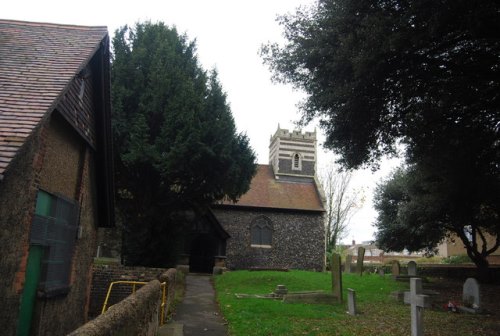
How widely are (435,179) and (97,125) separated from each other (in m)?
13.6

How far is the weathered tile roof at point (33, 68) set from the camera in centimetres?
567

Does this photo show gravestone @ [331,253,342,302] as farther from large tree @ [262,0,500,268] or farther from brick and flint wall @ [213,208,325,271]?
brick and flint wall @ [213,208,325,271]

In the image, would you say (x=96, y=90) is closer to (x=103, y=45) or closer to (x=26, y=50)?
(x=103, y=45)

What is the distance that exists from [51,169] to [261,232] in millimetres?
25372

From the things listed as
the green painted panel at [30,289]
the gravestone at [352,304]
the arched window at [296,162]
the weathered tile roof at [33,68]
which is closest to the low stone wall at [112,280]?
the gravestone at [352,304]

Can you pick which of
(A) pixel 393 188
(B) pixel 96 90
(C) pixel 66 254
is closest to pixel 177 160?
(B) pixel 96 90

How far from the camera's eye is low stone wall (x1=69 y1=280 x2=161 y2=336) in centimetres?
337

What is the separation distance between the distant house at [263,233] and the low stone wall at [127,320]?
2280cm

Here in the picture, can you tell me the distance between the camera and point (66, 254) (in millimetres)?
8758

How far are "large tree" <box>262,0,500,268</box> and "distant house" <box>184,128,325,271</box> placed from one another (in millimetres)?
18195

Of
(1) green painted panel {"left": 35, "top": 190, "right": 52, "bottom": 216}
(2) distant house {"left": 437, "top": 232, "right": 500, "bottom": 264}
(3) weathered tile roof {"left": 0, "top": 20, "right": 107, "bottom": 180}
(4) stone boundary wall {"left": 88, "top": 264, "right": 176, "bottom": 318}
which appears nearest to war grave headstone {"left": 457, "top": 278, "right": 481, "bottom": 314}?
(4) stone boundary wall {"left": 88, "top": 264, "right": 176, "bottom": 318}

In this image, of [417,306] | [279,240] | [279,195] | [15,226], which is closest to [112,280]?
[15,226]

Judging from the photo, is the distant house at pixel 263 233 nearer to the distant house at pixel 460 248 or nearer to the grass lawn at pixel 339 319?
the distant house at pixel 460 248

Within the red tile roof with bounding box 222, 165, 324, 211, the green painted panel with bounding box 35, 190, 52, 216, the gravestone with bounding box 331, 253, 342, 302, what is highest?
the red tile roof with bounding box 222, 165, 324, 211
